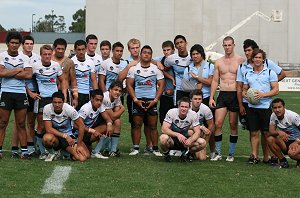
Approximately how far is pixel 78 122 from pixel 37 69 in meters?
1.03

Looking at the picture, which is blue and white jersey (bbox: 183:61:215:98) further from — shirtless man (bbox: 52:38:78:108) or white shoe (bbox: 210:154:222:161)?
shirtless man (bbox: 52:38:78:108)

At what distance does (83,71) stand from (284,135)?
11.0ft

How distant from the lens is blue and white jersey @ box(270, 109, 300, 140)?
888 cm

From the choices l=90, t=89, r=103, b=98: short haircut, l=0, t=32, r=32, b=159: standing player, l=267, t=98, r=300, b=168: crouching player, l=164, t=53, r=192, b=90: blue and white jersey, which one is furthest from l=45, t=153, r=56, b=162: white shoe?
l=267, t=98, r=300, b=168: crouching player

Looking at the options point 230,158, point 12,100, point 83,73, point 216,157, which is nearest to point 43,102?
point 12,100

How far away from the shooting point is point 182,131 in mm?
9438

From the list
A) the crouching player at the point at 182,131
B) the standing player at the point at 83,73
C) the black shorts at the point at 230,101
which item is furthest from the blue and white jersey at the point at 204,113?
the standing player at the point at 83,73

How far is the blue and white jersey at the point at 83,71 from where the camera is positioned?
399 inches

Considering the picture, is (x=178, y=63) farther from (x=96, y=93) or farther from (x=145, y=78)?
(x=96, y=93)

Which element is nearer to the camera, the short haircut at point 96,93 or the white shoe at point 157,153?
the short haircut at point 96,93

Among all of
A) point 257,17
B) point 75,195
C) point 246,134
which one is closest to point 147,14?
point 257,17

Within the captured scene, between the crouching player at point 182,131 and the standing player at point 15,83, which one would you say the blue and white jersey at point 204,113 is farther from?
the standing player at point 15,83

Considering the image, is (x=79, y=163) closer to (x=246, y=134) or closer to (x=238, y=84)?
(x=238, y=84)

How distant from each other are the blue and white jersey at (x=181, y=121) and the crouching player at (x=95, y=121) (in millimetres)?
1025
